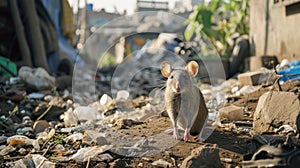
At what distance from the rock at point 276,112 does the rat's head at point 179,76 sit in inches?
26.3

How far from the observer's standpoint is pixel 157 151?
9.60 feet

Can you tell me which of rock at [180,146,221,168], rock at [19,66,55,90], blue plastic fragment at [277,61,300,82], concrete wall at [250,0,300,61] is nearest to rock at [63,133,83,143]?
rock at [180,146,221,168]

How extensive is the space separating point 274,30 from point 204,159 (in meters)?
4.59

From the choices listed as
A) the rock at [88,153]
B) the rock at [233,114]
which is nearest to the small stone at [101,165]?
the rock at [88,153]

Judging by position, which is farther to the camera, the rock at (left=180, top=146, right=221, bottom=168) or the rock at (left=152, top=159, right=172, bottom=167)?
the rock at (left=152, top=159, right=172, bottom=167)

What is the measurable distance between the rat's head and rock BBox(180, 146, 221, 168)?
2.11 ft

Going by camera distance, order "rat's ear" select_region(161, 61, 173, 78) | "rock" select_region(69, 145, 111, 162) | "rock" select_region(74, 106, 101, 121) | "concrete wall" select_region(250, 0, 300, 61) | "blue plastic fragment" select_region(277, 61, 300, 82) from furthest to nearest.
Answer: "concrete wall" select_region(250, 0, 300, 61) < "blue plastic fragment" select_region(277, 61, 300, 82) < "rock" select_region(74, 106, 101, 121) < "rat's ear" select_region(161, 61, 173, 78) < "rock" select_region(69, 145, 111, 162)

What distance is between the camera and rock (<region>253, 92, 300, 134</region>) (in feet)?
10.3

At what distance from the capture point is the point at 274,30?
6.52 meters

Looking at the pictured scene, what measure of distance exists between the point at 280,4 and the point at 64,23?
6991 millimetres

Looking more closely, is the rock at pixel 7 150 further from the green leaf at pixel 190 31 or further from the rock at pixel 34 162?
the green leaf at pixel 190 31

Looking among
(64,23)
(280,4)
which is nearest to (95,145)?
(280,4)

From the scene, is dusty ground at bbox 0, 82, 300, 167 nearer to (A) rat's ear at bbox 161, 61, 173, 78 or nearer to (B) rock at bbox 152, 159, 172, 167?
(B) rock at bbox 152, 159, 172, 167

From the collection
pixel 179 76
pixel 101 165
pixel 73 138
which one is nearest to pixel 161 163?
pixel 101 165
